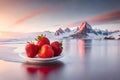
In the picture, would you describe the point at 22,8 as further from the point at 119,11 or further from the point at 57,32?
the point at 119,11

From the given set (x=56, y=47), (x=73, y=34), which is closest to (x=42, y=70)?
(x=56, y=47)

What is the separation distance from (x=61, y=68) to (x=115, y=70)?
20 centimetres

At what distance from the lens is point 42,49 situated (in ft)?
3.35

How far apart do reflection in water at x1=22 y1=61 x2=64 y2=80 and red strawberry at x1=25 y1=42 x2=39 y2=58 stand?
2.4 inches

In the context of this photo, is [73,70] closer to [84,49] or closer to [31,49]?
[31,49]

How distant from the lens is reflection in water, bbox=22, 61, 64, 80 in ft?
2.56

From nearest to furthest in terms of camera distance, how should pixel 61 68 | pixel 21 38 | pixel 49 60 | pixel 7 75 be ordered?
pixel 7 75
pixel 61 68
pixel 49 60
pixel 21 38

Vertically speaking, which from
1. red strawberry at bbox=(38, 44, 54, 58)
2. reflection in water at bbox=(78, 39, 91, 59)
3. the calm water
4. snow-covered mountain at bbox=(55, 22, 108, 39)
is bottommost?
the calm water

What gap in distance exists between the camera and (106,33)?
239cm

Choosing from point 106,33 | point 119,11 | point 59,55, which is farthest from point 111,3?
point 59,55

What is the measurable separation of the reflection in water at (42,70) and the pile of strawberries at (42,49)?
47mm

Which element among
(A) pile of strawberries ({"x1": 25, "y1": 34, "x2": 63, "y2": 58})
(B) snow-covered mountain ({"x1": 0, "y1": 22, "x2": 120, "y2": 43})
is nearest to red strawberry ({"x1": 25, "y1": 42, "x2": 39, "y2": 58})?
(A) pile of strawberries ({"x1": 25, "y1": 34, "x2": 63, "y2": 58})

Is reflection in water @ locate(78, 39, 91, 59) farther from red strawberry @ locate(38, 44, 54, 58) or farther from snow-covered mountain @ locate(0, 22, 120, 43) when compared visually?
snow-covered mountain @ locate(0, 22, 120, 43)

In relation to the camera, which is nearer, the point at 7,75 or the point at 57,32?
the point at 7,75
